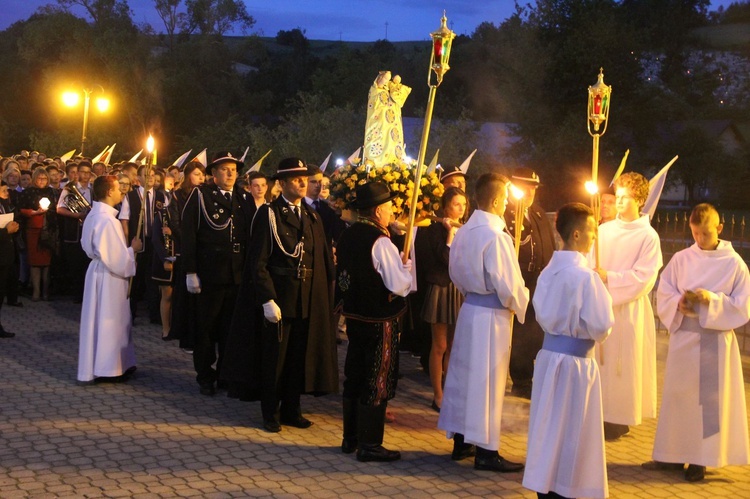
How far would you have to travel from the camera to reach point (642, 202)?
7.55 metres

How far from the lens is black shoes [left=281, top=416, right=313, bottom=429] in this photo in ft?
24.8

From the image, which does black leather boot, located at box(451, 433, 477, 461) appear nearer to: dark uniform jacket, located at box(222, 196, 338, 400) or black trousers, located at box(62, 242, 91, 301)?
dark uniform jacket, located at box(222, 196, 338, 400)

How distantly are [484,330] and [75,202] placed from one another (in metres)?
9.14

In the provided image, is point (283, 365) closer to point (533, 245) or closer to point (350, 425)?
point (350, 425)

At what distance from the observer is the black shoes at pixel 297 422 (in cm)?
755

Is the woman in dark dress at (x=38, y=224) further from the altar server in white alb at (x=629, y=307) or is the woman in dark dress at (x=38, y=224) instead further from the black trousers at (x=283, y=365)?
the altar server in white alb at (x=629, y=307)

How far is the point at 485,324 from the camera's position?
6453 mm

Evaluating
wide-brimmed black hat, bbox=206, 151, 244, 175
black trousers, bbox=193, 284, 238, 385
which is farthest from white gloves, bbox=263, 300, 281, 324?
wide-brimmed black hat, bbox=206, 151, 244, 175

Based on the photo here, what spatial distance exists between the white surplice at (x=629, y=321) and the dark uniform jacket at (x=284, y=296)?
90.6 inches

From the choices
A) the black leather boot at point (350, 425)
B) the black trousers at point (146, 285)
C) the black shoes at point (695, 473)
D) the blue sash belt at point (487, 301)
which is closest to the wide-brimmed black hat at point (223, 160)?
the black leather boot at point (350, 425)

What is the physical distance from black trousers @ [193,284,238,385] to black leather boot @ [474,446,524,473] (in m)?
3.11

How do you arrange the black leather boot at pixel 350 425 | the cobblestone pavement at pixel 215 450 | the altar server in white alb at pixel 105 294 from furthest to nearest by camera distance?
the altar server in white alb at pixel 105 294 → the black leather boot at pixel 350 425 → the cobblestone pavement at pixel 215 450

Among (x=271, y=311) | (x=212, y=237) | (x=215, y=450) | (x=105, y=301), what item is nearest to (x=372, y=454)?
(x=215, y=450)

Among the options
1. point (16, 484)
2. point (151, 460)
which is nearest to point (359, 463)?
point (151, 460)
